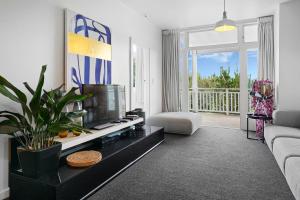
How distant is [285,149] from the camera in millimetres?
2193

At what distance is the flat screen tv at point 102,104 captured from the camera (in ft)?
8.57

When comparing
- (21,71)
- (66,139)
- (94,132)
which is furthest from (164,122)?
(21,71)

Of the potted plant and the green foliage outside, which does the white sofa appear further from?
the green foliage outside

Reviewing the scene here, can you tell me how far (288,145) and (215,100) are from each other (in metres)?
4.48

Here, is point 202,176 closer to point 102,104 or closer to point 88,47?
point 102,104

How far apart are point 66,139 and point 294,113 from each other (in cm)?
340

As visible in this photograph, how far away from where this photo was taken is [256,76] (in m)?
4.71

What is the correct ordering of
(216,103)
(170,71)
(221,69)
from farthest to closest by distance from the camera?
1. (216,103)
2. (221,69)
3. (170,71)

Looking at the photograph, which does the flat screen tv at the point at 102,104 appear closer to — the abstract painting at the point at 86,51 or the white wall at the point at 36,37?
the abstract painting at the point at 86,51

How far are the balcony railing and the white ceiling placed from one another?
244cm

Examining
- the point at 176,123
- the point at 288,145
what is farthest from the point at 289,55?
the point at 176,123

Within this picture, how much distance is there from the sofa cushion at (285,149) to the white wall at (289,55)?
5.32 feet

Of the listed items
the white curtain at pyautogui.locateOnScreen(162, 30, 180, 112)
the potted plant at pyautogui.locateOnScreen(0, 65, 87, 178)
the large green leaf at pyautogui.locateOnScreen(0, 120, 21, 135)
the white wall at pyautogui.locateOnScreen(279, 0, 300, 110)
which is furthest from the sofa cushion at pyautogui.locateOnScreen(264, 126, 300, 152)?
the large green leaf at pyautogui.locateOnScreen(0, 120, 21, 135)

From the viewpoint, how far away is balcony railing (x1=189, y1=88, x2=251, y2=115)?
6473 mm
